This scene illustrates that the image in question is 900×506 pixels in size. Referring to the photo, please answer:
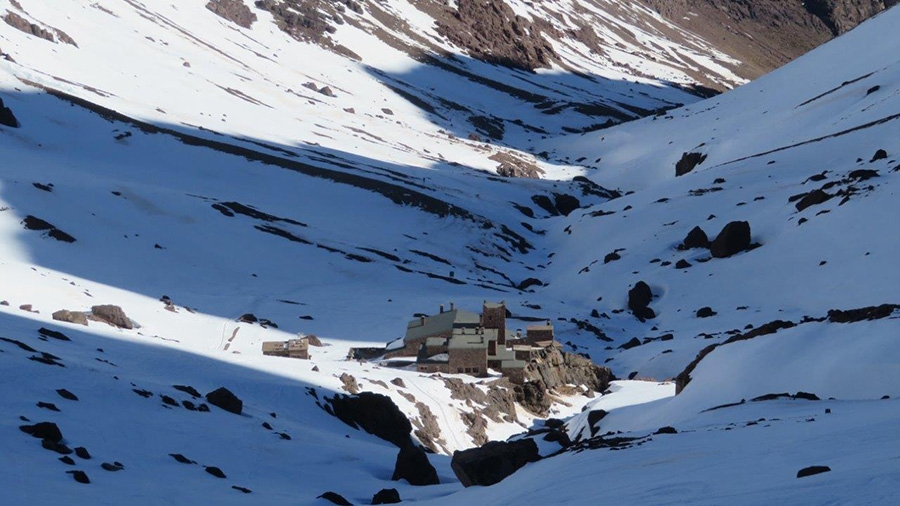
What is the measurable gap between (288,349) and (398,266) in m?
19.9

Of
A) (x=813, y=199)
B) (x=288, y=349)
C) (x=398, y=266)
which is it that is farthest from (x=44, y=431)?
(x=813, y=199)

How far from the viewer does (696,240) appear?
56375mm

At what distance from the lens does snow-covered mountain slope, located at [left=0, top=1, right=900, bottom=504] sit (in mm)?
19172

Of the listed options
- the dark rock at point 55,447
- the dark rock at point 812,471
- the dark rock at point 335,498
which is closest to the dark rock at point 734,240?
the dark rock at point 335,498

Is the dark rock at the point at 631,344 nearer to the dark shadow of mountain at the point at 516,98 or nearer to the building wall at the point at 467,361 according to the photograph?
the building wall at the point at 467,361

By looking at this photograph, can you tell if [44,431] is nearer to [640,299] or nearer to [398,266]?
[640,299]

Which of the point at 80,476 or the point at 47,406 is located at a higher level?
the point at 80,476

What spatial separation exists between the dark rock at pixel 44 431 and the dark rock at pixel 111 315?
18010mm

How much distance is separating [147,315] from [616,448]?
26743 mm

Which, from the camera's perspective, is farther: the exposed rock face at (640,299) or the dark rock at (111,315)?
the exposed rock face at (640,299)

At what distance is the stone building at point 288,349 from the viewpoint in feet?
128

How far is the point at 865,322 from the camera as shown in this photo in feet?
84.3

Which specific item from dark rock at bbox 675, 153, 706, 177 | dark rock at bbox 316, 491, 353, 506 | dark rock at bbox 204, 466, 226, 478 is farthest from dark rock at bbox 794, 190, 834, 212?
dark rock at bbox 204, 466, 226, 478

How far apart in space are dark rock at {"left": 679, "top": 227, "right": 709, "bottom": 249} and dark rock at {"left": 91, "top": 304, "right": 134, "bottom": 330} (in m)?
29.4
